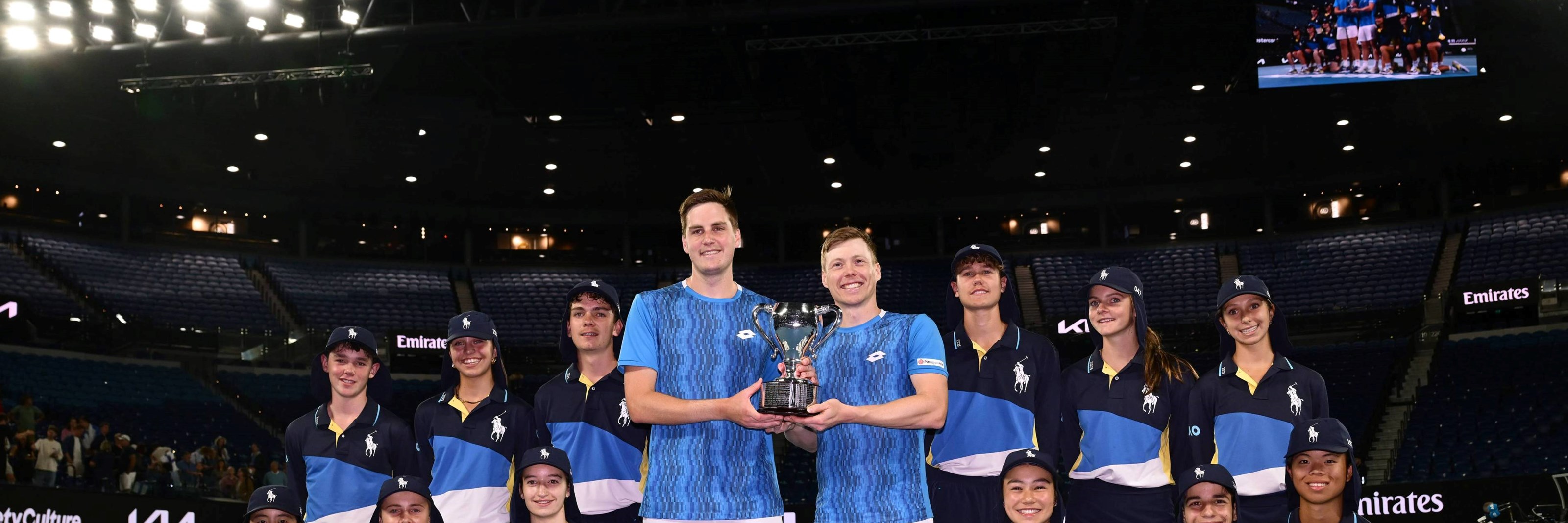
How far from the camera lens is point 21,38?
52.8 ft

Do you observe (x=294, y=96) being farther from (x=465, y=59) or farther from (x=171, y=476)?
(x=171, y=476)

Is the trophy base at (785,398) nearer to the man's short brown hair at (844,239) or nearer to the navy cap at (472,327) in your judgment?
the man's short brown hair at (844,239)

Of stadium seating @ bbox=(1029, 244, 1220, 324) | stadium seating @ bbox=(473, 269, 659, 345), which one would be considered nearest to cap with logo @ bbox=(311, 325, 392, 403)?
stadium seating @ bbox=(473, 269, 659, 345)

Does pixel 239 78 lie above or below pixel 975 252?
above

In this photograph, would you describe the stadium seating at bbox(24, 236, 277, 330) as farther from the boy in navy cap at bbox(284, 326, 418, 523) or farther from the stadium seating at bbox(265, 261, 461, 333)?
the boy in navy cap at bbox(284, 326, 418, 523)

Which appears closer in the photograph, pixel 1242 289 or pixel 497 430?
pixel 1242 289

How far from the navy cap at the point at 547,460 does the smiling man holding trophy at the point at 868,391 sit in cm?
171

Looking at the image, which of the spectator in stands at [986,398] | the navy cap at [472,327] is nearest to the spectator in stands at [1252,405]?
the spectator in stands at [986,398]

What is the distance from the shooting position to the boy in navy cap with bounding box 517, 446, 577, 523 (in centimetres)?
584

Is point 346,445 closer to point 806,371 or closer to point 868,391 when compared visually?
point 868,391

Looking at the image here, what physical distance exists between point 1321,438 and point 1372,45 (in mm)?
17520

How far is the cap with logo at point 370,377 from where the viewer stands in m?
6.77

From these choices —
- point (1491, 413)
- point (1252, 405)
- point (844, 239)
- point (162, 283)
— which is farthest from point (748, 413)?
point (162, 283)

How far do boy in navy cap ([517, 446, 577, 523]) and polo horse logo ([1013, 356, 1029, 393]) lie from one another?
7.15 feet
